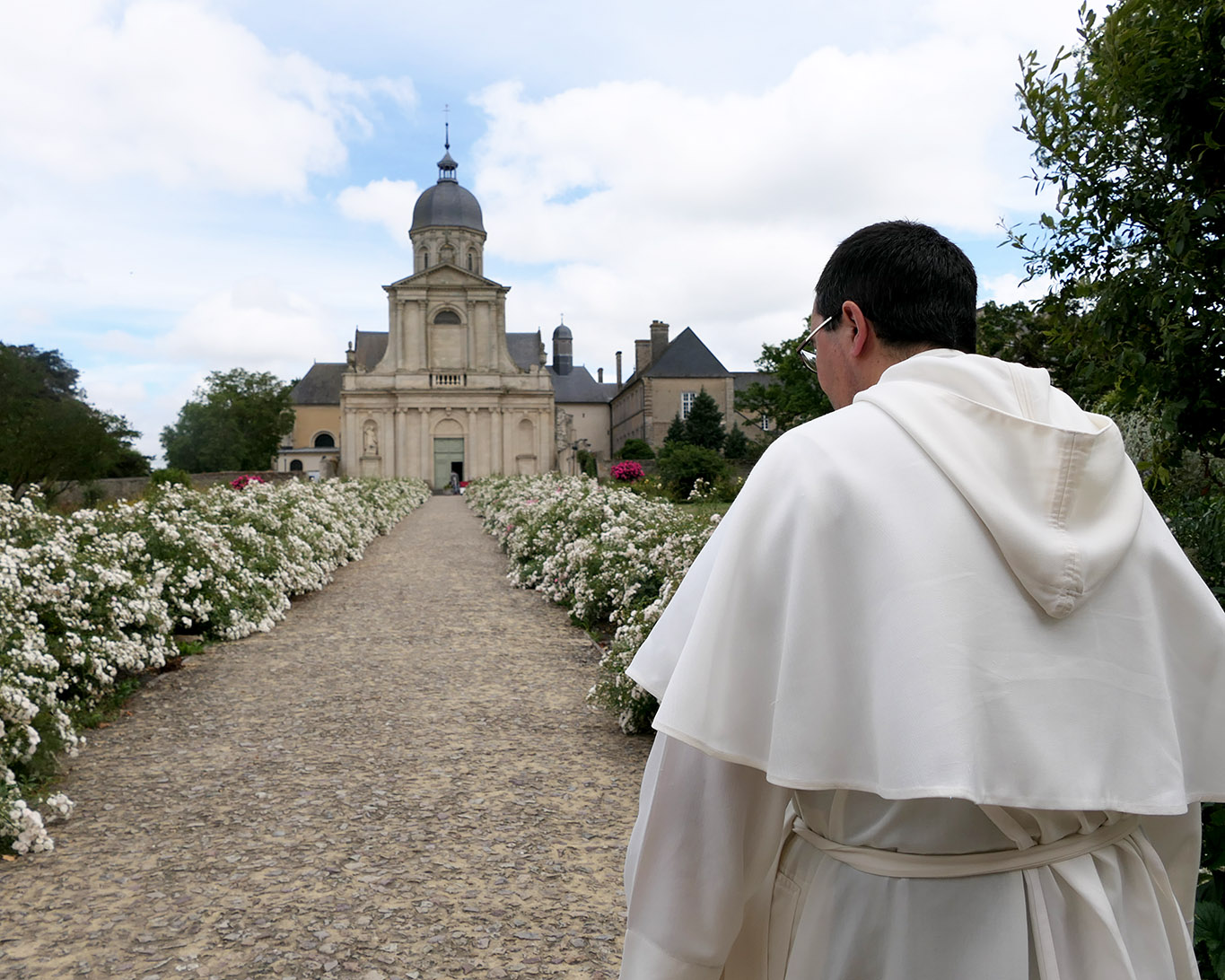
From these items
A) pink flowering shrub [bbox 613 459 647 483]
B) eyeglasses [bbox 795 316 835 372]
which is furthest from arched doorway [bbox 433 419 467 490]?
eyeglasses [bbox 795 316 835 372]

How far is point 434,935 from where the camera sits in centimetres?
321

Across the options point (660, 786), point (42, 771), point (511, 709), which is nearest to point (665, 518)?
point (511, 709)

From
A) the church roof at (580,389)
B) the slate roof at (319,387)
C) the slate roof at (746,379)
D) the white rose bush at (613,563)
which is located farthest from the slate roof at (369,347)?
the white rose bush at (613,563)

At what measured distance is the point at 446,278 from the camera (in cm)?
5347

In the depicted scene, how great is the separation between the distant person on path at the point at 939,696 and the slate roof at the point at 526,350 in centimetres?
6692

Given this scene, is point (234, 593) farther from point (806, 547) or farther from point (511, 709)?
point (806, 547)

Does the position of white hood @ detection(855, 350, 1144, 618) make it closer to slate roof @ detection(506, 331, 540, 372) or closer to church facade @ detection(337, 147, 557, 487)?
church facade @ detection(337, 147, 557, 487)

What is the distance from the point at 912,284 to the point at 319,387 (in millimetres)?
70347

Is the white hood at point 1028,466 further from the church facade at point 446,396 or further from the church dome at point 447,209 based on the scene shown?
the church dome at point 447,209

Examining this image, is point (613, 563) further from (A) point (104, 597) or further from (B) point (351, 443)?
(B) point (351, 443)

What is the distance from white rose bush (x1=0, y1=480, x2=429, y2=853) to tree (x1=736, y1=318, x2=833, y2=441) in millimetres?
24034

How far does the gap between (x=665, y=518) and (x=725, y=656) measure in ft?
24.5

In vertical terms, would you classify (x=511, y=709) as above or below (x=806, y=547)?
below

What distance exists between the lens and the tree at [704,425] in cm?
4994
